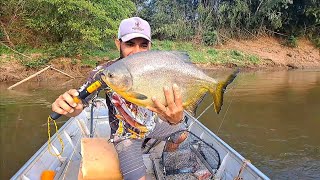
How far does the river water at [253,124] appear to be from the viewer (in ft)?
23.4

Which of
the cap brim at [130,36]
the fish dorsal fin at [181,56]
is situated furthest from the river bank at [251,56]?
the fish dorsal fin at [181,56]

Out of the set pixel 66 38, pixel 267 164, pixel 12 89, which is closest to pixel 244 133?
pixel 267 164

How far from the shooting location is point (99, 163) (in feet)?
11.6

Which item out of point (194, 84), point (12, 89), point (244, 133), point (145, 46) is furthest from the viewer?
point (12, 89)

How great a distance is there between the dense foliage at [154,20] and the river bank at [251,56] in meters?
0.73

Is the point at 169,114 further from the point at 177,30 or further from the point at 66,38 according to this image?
the point at 177,30

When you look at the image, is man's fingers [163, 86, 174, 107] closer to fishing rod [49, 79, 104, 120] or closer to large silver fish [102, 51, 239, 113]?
large silver fish [102, 51, 239, 113]

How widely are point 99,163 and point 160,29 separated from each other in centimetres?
2271

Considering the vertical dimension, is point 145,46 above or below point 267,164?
above

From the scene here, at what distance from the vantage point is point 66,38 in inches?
776

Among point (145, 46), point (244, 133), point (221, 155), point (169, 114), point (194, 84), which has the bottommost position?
point (244, 133)

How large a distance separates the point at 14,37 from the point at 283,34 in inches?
787

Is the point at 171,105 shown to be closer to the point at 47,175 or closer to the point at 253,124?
the point at 47,175

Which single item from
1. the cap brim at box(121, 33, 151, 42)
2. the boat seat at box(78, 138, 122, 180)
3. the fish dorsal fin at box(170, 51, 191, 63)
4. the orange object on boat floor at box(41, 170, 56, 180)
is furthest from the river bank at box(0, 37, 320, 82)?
the fish dorsal fin at box(170, 51, 191, 63)
